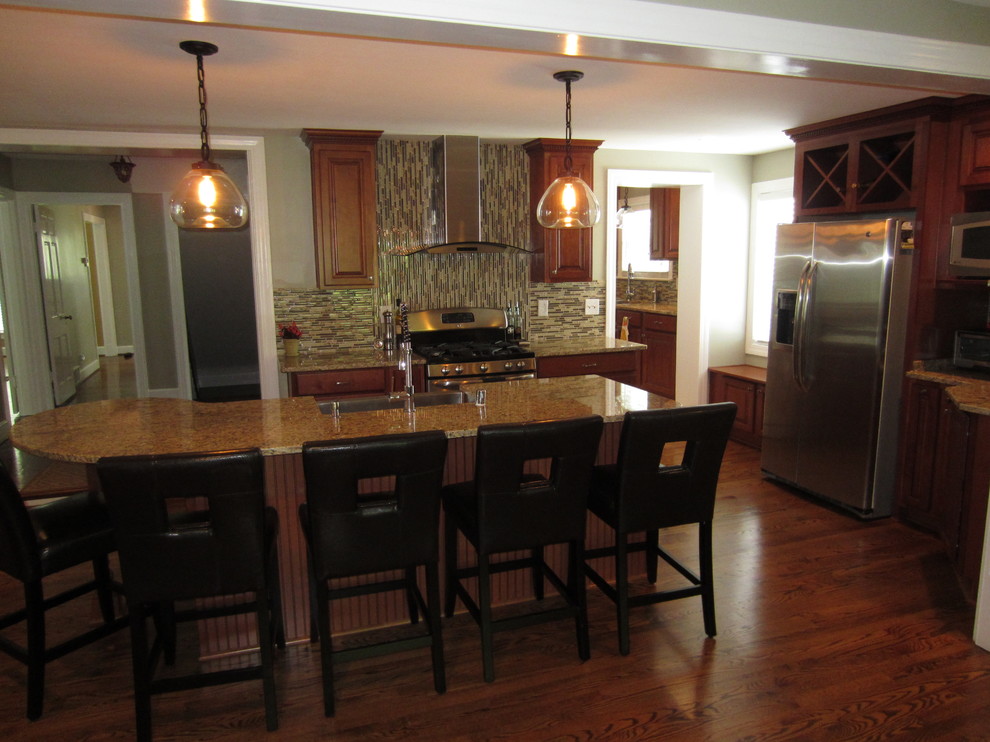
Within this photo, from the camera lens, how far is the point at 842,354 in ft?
13.1

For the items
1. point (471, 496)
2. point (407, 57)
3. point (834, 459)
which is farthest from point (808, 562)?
point (407, 57)

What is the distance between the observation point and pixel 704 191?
18.3ft

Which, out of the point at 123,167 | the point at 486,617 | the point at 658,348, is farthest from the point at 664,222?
the point at 486,617

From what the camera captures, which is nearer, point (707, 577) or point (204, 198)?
point (204, 198)

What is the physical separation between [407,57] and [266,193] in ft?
6.82

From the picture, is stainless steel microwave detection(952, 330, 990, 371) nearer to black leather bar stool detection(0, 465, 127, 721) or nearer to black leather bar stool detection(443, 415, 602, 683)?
black leather bar stool detection(443, 415, 602, 683)

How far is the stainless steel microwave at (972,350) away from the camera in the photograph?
361 cm

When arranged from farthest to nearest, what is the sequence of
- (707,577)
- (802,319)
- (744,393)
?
Answer: (744,393) < (802,319) < (707,577)

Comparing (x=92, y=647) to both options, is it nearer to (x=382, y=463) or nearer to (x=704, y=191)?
(x=382, y=463)

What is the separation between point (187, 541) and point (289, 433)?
528mm

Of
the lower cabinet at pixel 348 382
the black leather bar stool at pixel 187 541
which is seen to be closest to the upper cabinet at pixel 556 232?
the lower cabinet at pixel 348 382

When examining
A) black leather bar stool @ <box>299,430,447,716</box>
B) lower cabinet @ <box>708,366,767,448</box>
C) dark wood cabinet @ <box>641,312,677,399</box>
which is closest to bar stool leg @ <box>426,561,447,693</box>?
black leather bar stool @ <box>299,430,447,716</box>

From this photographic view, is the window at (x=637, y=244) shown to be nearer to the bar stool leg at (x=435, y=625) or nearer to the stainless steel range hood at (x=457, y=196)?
the stainless steel range hood at (x=457, y=196)

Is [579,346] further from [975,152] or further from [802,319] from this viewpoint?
[975,152]
